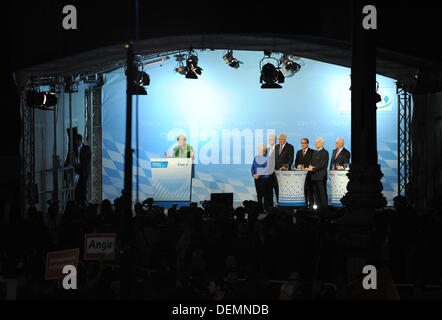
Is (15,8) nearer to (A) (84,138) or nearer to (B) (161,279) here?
(A) (84,138)

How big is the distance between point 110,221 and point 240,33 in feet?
15.0

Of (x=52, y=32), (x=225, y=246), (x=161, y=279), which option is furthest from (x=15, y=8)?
(x=161, y=279)

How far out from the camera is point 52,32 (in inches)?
542

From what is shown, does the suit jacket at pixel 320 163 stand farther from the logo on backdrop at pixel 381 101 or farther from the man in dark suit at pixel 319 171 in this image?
the logo on backdrop at pixel 381 101

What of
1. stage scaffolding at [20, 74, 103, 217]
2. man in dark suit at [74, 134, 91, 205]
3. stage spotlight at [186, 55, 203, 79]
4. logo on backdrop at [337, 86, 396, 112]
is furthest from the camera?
logo on backdrop at [337, 86, 396, 112]

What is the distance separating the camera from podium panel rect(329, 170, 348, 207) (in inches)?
659

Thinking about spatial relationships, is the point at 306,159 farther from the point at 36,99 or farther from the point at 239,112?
the point at 36,99

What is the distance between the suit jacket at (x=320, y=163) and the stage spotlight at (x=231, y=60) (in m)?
3.65

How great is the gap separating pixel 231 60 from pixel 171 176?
12.4 feet

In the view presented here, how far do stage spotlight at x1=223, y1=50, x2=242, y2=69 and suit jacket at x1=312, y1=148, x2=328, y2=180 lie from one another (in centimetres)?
365

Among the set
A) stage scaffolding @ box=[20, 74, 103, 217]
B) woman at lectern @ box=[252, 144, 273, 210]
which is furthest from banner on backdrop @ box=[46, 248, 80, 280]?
woman at lectern @ box=[252, 144, 273, 210]

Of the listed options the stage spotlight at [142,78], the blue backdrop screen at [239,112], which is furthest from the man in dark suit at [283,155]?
the stage spotlight at [142,78]

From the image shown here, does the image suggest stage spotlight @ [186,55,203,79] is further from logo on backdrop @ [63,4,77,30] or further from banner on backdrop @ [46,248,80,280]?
banner on backdrop @ [46,248,80,280]

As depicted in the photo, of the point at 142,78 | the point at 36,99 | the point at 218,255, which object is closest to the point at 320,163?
the point at 142,78
